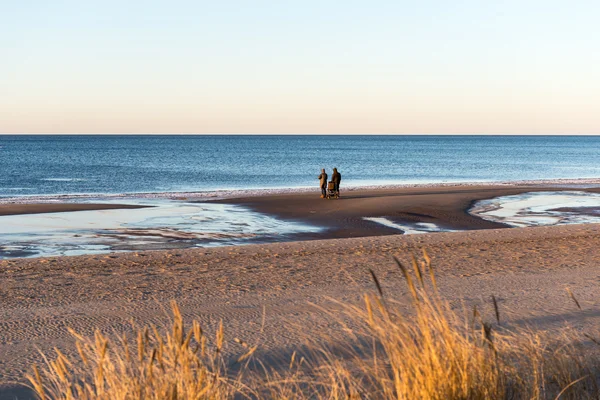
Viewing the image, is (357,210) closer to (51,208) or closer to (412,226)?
(412,226)

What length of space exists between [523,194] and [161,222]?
17.8 meters

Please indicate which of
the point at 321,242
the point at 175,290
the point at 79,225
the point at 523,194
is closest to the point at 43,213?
the point at 79,225

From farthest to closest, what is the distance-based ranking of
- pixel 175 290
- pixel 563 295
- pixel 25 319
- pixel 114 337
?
1. pixel 175 290
2. pixel 563 295
3. pixel 25 319
4. pixel 114 337

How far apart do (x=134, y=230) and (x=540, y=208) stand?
14.5m

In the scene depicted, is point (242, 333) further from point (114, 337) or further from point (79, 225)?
point (79, 225)

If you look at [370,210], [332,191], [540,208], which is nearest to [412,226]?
[370,210]

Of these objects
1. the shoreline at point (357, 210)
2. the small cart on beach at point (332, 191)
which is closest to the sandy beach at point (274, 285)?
the shoreline at point (357, 210)

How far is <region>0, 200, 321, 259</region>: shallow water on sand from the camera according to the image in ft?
51.5

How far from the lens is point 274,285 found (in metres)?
9.41

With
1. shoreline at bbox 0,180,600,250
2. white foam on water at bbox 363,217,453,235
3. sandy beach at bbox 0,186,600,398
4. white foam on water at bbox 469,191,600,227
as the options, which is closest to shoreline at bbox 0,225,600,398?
sandy beach at bbox 0,186,600,398

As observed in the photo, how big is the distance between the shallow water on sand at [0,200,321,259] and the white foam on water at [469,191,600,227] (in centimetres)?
678

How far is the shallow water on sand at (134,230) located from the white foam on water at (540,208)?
678cm

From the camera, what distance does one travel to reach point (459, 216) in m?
22.7

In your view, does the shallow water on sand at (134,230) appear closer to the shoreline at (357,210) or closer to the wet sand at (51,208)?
the shoreline at (357,210)
